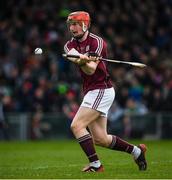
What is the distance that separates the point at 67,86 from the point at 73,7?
3220mm

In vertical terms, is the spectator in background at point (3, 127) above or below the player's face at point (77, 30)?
below

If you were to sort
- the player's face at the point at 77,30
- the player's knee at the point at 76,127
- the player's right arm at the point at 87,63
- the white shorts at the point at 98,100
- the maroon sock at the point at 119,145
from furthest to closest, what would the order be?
the maroon sock at the point at 119,145
the player's face at the point at 77,30
the white shorts at the point at 98,100
the player's knee at the point at 76,127
the player's right arm at the point at 87,63

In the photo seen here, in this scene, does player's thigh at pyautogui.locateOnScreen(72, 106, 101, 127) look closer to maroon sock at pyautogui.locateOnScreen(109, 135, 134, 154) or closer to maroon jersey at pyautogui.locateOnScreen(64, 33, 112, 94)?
maroon jersey at pyautogui.locateOnScreen(64, 33, 112, 94)

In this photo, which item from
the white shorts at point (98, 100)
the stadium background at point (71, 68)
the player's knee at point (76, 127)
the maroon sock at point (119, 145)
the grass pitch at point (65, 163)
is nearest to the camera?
the grass pitch at point (65, 163)

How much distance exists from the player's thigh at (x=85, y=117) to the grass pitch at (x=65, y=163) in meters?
0.75

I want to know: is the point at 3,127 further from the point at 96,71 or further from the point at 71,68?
the point at 96,71

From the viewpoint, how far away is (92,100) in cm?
1302

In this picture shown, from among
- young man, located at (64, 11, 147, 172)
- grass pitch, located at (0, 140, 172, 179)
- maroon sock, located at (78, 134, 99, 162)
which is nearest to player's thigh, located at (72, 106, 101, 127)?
young man, located at (64, 11, 147, 172)

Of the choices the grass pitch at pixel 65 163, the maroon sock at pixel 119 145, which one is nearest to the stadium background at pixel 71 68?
the grass pitch at pixel 65 163

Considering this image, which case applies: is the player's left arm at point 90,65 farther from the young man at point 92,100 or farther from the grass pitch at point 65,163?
the grass pitch at point 65,163

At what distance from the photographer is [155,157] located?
55.9 feet

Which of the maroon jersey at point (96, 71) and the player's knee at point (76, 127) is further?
the maroon jersey at point (96, 71)

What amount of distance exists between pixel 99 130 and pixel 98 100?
48 centimetres

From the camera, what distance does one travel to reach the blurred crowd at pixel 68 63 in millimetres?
26203
